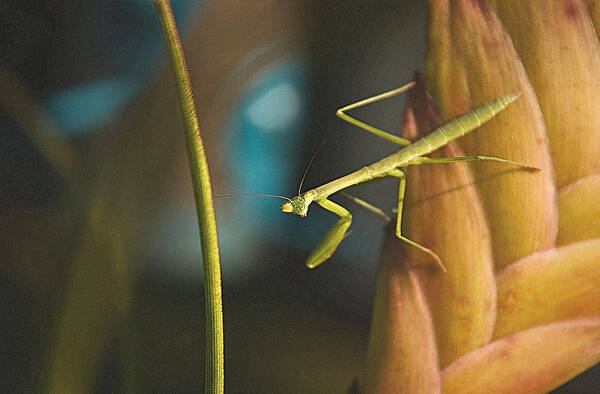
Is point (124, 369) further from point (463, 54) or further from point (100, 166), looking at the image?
point (463, 54)

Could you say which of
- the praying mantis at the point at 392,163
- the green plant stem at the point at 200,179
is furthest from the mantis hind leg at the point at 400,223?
the green plant stem at the point at 200,179

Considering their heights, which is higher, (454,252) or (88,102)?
(88,102)

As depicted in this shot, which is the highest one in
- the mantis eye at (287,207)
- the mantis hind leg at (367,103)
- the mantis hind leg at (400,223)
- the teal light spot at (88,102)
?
the teal light spot at (88,102)

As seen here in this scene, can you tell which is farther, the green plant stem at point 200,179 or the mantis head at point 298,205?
the mantis head at point 298,205

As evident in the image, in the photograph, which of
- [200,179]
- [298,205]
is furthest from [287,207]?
[200,179]

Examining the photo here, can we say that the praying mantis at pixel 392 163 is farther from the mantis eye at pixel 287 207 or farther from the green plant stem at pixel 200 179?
the green plant stem at pixel 200 179

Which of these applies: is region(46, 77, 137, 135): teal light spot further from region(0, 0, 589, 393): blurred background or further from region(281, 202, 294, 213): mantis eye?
region(281, 202, 294, 213): mantis eye

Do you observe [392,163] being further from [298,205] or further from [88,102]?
[88,102]
